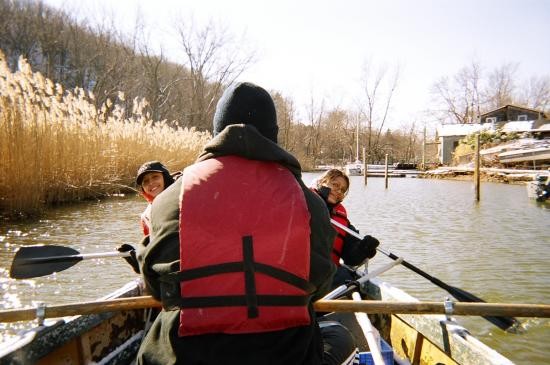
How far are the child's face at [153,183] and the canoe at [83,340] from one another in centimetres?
102

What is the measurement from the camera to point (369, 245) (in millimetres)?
3951

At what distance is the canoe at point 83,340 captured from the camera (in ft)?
7.60

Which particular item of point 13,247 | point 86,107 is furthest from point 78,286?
point 86,107

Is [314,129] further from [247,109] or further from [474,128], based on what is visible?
[247,109]

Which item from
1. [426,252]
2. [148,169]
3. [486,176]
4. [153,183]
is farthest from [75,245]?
[486,176]

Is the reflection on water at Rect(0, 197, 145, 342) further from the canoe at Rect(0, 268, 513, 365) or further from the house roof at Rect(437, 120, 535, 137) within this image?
the house roof at Rect(437, 120, 535, 137)

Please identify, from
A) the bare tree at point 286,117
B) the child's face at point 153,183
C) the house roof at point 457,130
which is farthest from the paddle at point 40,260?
the bare tree at point 286,117

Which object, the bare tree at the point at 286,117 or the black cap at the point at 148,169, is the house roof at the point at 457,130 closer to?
the bare tree at the point at 286,117

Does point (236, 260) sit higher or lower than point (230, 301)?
higher

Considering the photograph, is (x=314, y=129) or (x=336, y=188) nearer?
(x=336, y=188)

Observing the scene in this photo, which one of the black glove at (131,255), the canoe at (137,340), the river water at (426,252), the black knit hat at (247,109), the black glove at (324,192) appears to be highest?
the black knit hat at (247,109)

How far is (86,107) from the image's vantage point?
10977 millimetres

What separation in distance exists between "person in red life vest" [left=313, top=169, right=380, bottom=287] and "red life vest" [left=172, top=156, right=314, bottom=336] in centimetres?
252

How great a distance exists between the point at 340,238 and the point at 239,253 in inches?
117
